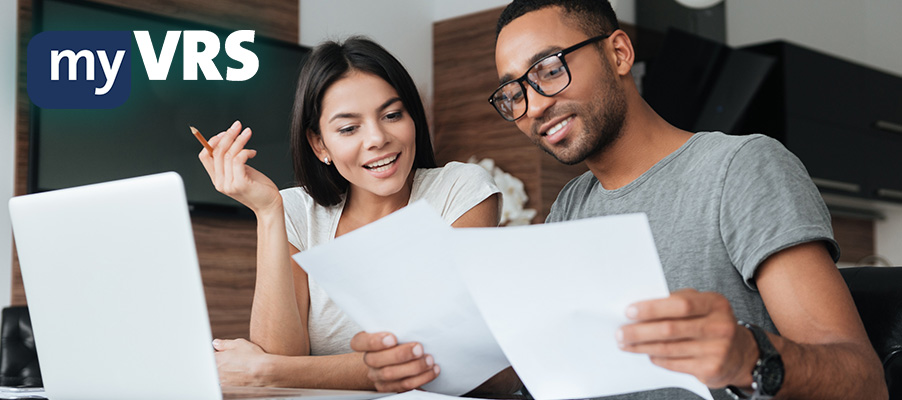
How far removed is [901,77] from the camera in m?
4.16

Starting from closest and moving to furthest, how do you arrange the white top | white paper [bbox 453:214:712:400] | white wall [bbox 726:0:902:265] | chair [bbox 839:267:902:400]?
white paper [bbox 453:214:712:400]
chair [bbox 839:267:902:400]
the white top
white wall [bbox 726:0:902:265]

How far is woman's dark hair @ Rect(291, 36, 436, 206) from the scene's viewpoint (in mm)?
1545

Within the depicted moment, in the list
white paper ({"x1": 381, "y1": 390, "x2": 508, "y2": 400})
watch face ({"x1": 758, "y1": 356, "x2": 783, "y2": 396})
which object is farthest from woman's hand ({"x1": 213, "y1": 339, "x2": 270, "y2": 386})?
watch face ({"x1": 758, "y1": 356, "x2": 783, "y2": 396})

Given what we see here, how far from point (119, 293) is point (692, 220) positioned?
69 centimetres

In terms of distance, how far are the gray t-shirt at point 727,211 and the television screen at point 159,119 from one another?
2224 mm

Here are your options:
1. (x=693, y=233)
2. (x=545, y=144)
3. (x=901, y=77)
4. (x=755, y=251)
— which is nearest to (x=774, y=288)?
(x=755, y=251)

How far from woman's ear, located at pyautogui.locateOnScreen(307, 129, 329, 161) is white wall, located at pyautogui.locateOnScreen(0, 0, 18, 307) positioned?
158 cm

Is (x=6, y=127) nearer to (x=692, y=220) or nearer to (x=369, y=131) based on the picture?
(x=369, y=131)

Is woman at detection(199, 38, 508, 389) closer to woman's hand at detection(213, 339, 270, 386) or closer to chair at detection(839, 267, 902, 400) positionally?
woman's hand at detection(213, 339, 270, 386)

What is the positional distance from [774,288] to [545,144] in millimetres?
419

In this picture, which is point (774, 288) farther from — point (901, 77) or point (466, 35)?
point (901, 77)

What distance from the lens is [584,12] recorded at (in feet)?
3.99

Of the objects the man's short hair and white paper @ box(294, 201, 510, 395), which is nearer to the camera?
white paper @ box(294, 201, 510, 395)

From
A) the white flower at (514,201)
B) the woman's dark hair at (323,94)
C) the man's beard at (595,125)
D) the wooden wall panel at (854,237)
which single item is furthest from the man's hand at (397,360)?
the wooden wall panel at (854,237)
